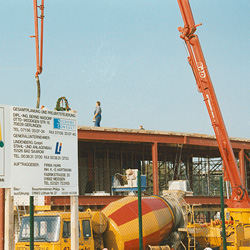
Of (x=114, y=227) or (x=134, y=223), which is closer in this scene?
(x=114, y=227)

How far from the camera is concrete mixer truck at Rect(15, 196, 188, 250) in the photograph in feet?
43.5

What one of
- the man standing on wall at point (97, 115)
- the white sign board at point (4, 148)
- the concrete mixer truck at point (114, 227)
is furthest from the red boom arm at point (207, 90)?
the white sign board at point (4, 148)

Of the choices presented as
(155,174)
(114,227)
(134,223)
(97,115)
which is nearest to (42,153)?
(114,227)

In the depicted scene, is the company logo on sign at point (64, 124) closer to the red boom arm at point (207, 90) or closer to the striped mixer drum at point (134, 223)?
the striped mixer drum at point (134, 223)

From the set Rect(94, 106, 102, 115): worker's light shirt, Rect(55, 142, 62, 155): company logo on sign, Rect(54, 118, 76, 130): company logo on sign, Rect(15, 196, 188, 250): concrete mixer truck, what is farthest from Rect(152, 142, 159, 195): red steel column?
Rect(55, 142, 62, 155): company logo on sign

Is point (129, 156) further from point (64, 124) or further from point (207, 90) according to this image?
point (64, 124)

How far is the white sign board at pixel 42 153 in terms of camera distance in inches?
388

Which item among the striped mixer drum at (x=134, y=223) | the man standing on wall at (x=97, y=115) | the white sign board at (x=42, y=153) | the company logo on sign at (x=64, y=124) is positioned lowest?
the striped mixer drum at (x=134, y=223)

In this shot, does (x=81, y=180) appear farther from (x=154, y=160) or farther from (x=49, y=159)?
(x=49, y=159)

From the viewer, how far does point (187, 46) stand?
80.1 ft

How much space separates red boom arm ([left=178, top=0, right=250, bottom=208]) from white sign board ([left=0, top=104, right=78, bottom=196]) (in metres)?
13.9

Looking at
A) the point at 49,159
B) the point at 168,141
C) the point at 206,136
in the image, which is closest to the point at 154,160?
the point at 168,141

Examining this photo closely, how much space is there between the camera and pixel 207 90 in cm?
2398

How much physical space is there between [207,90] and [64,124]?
14287mm
